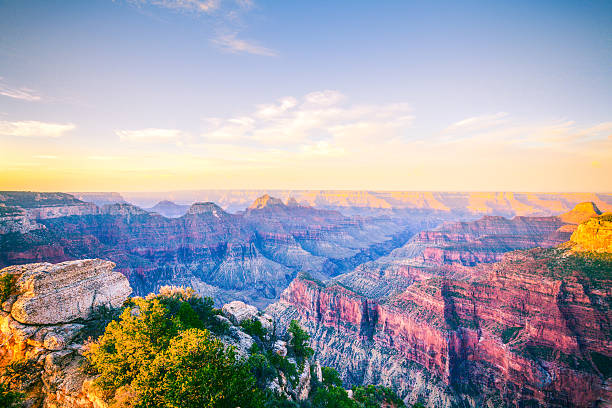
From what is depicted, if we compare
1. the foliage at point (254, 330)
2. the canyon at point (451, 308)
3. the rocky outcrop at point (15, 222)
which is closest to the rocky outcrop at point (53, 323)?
the foliage at point (254, 330)

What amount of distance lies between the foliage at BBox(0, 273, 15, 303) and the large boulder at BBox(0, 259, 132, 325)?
428mm

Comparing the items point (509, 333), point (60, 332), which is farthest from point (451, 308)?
point (60, 332)

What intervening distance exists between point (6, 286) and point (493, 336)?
72.3 metres

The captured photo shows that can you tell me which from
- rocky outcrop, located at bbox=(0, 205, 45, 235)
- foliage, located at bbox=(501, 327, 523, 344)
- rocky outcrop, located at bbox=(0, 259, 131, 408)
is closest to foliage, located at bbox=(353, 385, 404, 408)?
foliage, located at bbox=(501, 327, 523, 344)

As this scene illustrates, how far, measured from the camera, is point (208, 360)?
16.9 metres

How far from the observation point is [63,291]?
25875 mm

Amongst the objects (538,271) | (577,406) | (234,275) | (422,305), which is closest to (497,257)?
(538,271)

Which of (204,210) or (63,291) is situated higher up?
(63,291)

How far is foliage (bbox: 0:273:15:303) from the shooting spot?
948 inches

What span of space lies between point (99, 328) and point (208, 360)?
17244 millimetres

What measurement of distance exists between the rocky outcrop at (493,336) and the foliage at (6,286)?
58299 mm

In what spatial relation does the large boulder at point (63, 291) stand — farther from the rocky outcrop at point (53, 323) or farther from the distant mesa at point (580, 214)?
the distant mesa at point (580, 214)

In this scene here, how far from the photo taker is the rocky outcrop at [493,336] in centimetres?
3917

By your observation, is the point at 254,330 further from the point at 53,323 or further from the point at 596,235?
the point at 596,235
